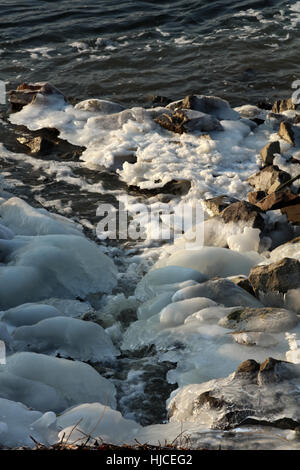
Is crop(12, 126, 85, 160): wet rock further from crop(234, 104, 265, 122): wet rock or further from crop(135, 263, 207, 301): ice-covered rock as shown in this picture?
crop(135, 263, 207, 301): ice-covered rock

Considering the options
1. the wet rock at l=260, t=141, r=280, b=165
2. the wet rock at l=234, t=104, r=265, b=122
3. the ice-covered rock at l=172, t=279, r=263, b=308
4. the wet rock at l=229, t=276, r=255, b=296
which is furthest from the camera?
the wet rock at l=234, t=104, r=265, b=122

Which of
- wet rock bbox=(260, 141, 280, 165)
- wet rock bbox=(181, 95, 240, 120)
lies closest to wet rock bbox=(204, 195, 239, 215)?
wet rock bbox=(260, 141, 280, 165)

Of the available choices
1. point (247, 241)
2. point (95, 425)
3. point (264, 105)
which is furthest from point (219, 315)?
point (264, 105)

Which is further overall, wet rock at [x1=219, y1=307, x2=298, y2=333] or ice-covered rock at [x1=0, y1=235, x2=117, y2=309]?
ice-covered rock at [x1=0, y1=235, x2=117, y2=309]

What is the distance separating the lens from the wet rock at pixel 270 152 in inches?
260

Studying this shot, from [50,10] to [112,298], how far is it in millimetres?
8965

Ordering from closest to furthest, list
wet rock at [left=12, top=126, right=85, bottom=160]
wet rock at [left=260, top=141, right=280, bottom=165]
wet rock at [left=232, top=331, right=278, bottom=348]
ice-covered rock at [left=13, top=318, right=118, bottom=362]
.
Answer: wet rock at [left=232, top=331, right=278, bottom=348]
ice-covered rock at [left=13, top=318, right=118, bottom=362]
wet rock at [left=260, top=141, right=280, bottom=165]
wet rock at [left=12, top=126, right=85, bottom=160]

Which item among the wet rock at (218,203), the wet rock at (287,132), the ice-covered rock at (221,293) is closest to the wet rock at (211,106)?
the wet rock at (287,132)

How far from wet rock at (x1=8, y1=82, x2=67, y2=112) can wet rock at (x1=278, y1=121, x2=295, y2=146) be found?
3.12 meters

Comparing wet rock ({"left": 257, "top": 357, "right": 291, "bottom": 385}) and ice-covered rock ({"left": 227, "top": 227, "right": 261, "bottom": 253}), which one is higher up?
wet rock ({"left": 257, "top": 357, "right": 291, "bottom": 385})

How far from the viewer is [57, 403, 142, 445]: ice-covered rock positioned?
304 cm

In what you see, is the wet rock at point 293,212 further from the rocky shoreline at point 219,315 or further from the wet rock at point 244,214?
the wet rock at point 244,214

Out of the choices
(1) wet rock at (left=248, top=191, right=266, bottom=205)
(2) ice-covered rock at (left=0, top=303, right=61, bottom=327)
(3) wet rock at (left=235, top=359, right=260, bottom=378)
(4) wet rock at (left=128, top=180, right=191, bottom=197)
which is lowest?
(4) wet rock at (left=128, top=180, right=191, bottom=197)

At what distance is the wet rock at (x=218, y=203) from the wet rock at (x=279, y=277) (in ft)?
4.40
